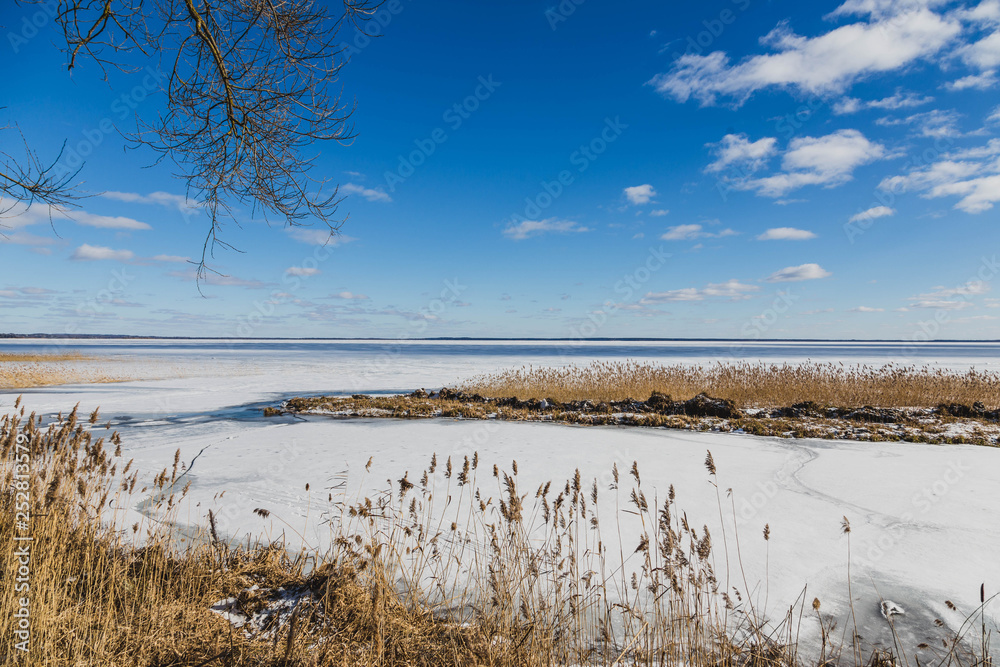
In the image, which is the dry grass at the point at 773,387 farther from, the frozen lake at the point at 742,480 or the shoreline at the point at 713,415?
the frozen lake at the point at 742,480

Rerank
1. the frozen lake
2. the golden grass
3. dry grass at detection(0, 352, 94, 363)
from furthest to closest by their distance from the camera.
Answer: dry grass at detection(0, 352, 94, 363), the golden grass, the frozen lake

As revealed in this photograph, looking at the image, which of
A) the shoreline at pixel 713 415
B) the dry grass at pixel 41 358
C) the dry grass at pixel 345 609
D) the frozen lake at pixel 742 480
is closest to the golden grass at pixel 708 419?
the shoreline at pixel 713 415

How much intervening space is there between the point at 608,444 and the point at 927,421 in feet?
28.8

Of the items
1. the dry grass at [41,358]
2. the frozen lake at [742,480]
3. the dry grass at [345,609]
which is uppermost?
the dry grass at [41,358]

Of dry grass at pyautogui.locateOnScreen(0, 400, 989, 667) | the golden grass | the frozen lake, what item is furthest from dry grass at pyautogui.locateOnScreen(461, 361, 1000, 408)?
dry grass at pyautogui.locateOnScreen(0, 400, 989, 667)

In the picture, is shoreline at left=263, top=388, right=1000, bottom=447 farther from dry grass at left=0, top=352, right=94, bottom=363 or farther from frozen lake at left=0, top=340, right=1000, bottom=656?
dry grass at left=0, top=352, right=94, bottom=363

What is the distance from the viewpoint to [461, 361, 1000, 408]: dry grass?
14.3m

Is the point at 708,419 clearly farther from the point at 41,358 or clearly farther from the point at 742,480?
the point at 41,358

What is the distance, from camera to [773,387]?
15555 mm

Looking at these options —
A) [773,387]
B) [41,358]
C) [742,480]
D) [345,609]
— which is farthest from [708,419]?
[41,358]

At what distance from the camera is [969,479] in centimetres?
689

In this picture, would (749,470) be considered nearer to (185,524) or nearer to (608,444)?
(608,444)

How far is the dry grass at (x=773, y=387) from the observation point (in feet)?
46.9

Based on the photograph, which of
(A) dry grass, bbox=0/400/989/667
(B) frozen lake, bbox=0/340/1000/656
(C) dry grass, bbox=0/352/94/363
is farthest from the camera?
(C) dry grass, bbox=0/352/94/363
